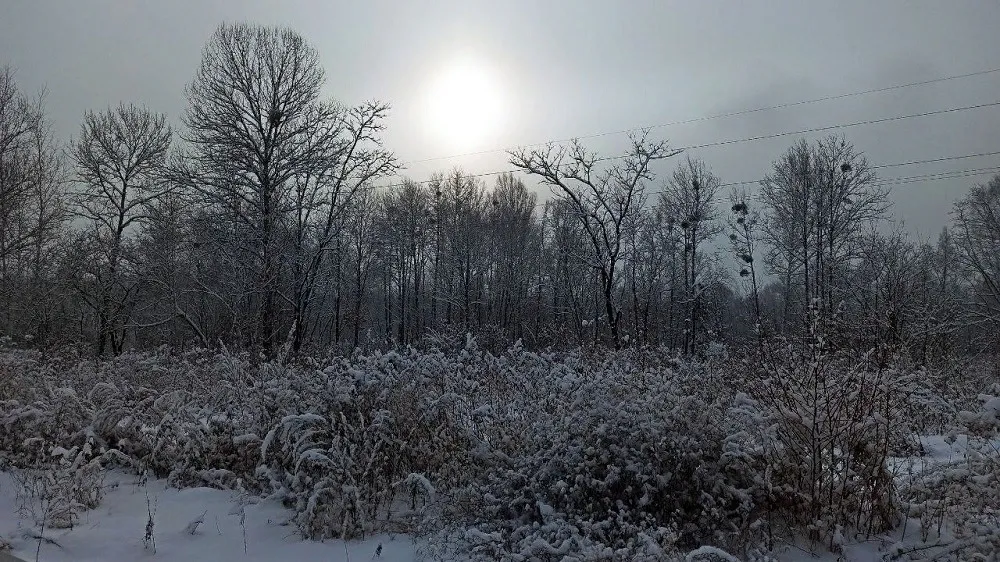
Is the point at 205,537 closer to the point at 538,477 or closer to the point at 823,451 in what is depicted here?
the point at 538,477

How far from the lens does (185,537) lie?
16.0 feet

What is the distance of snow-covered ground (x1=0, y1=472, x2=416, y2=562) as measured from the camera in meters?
4.51

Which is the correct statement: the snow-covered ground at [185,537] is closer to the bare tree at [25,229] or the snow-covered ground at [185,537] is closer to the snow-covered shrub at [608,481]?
the snow-covered shrub at [608,481]

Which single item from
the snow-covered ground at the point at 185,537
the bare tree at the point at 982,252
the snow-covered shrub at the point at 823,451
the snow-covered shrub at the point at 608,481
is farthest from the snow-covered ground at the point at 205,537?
the bare tree at the point at 982,252

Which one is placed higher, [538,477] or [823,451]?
[823,451]

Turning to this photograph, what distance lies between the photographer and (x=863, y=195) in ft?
90.9

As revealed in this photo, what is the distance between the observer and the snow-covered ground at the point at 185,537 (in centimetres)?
451

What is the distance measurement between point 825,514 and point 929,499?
86cm

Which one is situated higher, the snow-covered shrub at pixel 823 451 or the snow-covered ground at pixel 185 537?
the snow-covered shrub at pixel 823 451

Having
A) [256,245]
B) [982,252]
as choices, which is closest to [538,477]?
[256,245]

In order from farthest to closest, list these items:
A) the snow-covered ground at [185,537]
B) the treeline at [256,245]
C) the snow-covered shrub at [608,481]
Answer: the treeline at [256,245] < the snow-covered ground at [185,537] < the snow-covered shrub at [608,481]

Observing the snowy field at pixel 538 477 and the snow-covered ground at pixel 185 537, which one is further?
the snow-covered ground at pixel 185 537

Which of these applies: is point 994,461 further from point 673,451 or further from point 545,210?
point 545,210

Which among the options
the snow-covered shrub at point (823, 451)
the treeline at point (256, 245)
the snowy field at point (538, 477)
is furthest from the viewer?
the treeline at point (256, 245)
